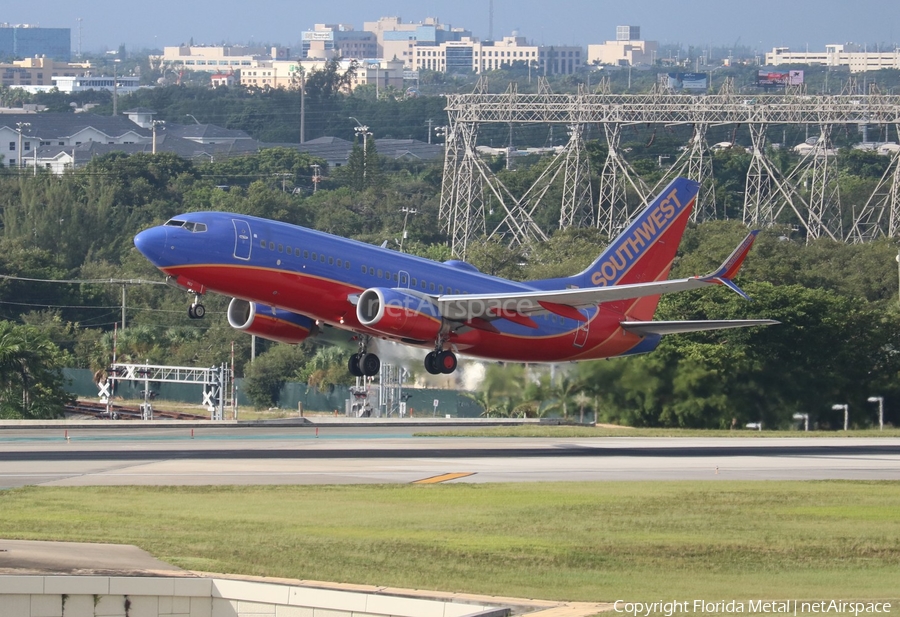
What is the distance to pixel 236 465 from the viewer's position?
51.2 m

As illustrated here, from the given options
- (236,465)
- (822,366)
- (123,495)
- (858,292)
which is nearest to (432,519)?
(123,495)

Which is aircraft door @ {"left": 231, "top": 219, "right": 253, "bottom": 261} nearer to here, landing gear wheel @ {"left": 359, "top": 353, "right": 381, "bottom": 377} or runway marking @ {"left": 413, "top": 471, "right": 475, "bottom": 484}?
landing gear wheel @ {"left": 359, "top": 353, "right": 381, "bottom": 377}

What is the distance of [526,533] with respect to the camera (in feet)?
124

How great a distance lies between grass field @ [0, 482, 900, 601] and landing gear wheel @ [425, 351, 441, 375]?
8320 mm

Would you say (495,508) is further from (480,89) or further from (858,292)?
(480,89)

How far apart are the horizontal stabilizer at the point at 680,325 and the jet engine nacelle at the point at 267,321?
13423 mm

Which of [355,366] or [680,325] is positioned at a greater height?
[680,325]

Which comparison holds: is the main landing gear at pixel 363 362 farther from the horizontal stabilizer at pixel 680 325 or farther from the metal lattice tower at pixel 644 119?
the metal lattice tower at pixel 644 119

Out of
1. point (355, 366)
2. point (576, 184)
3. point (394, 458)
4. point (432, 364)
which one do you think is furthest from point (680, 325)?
point (576, 184)

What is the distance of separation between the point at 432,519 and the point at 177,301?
90.9 m

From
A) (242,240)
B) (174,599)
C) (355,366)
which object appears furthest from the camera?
(355,366)

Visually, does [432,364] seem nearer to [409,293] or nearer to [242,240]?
[409,293]

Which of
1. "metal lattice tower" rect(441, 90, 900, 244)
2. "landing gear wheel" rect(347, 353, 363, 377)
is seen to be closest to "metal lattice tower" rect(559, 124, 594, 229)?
"metal lattice tower" rect(441, 90, 900, 244)

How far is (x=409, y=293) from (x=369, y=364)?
16.9ft
